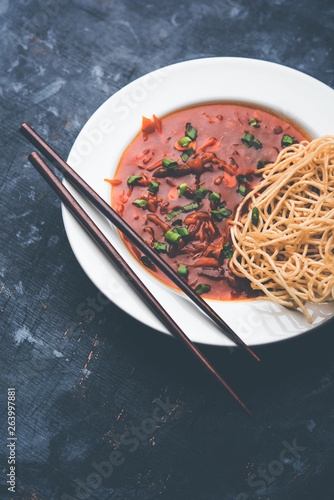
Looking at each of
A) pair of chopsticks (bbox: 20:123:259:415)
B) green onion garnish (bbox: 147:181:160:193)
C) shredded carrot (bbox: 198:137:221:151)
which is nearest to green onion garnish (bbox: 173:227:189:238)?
pair of chopsticks (bbox: 20:123:259:415)

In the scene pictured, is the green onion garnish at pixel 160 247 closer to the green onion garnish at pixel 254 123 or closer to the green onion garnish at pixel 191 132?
the green onion garnish at pixel 191 132

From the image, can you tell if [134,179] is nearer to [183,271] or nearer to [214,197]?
[214,197]

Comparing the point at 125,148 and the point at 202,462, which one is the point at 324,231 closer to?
the point at 125,148

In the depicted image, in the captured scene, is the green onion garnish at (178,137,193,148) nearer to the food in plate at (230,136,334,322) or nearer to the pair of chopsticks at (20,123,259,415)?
the food in plate at (230,136,334,322)

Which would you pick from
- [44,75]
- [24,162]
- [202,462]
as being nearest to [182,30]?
[44,75]

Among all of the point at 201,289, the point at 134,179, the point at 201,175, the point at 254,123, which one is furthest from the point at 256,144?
the point at 201,289

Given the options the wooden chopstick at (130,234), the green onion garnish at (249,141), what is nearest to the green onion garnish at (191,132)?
the green onion garnish at (249,141)

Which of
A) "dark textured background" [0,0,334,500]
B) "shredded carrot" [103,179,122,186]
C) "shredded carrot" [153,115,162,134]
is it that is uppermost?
"shredded carrot" [153,115,162,134]
